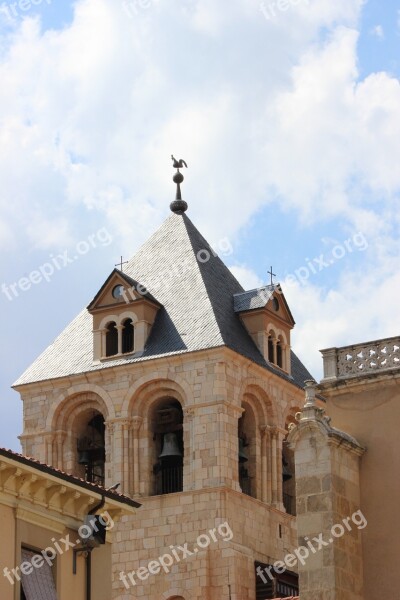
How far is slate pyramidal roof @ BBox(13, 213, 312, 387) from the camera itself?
2004 inches

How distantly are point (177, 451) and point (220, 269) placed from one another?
6444mm

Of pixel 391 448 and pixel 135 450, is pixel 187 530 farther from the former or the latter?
pixel 391 448

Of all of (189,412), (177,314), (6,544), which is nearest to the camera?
(6,544)

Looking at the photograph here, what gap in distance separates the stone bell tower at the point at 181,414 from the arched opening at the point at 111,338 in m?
0.04

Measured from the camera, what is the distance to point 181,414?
5097 cm

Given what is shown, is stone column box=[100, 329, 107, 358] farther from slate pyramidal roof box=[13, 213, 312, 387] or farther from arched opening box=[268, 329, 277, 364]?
arched opening box=[268, 329, 277, 364]

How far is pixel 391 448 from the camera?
35.6 metres

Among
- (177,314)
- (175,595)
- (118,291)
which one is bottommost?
(175,595)

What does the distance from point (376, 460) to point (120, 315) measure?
1794 centimetres

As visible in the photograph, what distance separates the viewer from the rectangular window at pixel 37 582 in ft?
98.1

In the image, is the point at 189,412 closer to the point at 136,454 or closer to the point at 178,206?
the point at 136,454

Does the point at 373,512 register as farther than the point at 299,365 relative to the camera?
No

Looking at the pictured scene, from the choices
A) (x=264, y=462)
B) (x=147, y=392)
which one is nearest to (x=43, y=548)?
(x=147, y=392)

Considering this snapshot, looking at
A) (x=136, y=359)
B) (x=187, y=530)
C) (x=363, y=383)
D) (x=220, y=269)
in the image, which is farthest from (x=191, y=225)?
(x=363, y=383)
